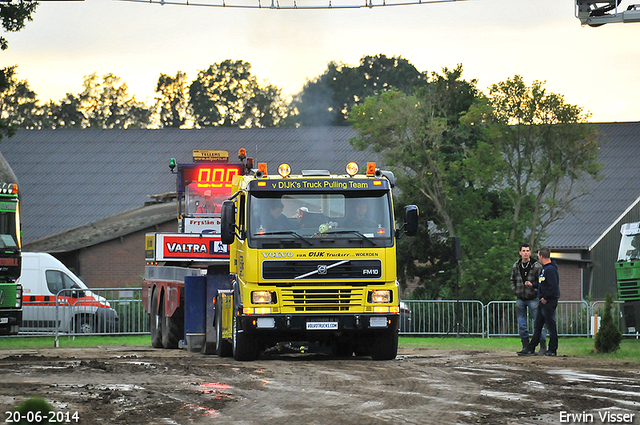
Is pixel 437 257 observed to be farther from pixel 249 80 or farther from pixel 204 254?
pixel 249 80

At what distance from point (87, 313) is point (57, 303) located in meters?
1.68

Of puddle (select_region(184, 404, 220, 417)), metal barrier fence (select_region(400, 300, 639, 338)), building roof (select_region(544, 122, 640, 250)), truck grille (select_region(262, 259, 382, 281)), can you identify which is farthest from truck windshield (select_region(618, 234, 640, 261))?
puddle (select_region(184, 404, 220, 417))

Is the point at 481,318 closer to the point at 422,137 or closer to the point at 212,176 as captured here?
the point at 422,137

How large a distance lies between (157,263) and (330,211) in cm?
668

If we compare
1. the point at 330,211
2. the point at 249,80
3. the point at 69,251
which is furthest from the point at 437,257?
the point at 249,80

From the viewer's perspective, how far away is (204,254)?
64.3 ft

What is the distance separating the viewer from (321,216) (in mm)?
15617

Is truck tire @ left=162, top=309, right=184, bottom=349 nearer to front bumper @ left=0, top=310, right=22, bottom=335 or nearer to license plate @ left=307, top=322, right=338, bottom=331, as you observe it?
license plate @ left=307, top=322, right=338, bottom=331

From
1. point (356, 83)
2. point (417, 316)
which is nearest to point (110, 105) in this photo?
point (356, 83)

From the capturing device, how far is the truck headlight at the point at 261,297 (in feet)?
50.4

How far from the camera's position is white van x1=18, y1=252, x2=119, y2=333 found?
2669cm

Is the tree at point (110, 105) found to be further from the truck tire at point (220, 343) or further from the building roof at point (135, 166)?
the truck tire at point (220, 343)

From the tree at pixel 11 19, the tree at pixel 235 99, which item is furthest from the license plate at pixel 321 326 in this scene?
the tree at pixel 235 99

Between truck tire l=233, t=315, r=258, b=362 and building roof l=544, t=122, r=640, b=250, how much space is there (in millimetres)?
28239
